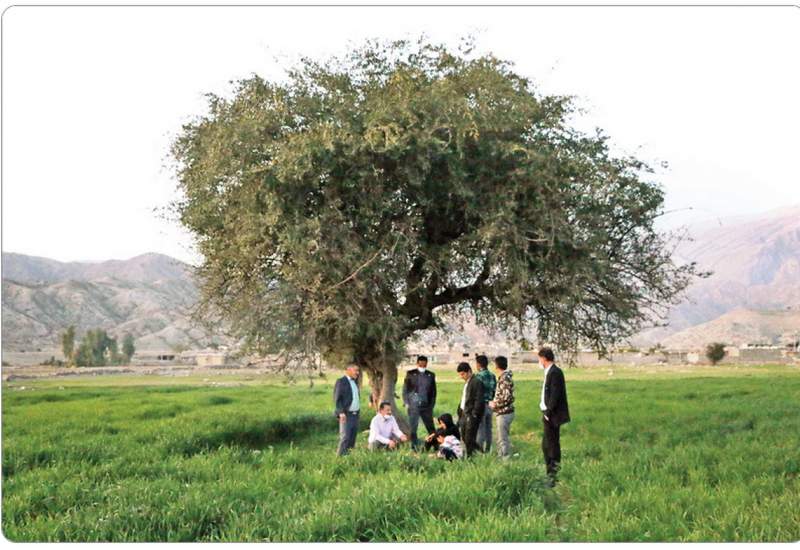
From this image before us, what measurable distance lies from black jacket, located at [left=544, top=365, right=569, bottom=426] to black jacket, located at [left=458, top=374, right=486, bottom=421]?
2393mm

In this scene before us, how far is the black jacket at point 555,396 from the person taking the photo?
13.2m

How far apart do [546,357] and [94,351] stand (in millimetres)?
103111

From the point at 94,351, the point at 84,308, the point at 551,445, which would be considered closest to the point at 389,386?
the point at 551,445

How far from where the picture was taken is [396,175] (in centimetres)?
1828

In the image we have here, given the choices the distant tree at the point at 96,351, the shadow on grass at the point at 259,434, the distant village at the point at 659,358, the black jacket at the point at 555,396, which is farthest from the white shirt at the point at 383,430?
the distant tree at the point at 96,351

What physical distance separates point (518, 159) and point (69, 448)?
40.8ft

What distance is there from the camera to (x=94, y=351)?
10544 cm

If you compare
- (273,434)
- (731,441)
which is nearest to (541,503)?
(731,441)

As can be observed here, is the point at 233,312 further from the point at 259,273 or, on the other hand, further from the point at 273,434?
the point at 273,434

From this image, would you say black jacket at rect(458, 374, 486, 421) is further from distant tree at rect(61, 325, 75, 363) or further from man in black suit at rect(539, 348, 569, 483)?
distant tree at rect(61, 325, 75, 363)

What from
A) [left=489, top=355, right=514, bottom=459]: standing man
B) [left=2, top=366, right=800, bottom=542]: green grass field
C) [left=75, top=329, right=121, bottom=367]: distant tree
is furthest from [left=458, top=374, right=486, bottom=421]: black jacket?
[left=75, top=329, right=121, bottom=367]: distant tree

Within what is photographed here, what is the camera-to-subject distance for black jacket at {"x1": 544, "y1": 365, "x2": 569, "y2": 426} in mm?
13195

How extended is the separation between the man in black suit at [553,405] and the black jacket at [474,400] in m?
2.18

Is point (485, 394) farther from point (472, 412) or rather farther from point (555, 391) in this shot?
point (555, 391)
